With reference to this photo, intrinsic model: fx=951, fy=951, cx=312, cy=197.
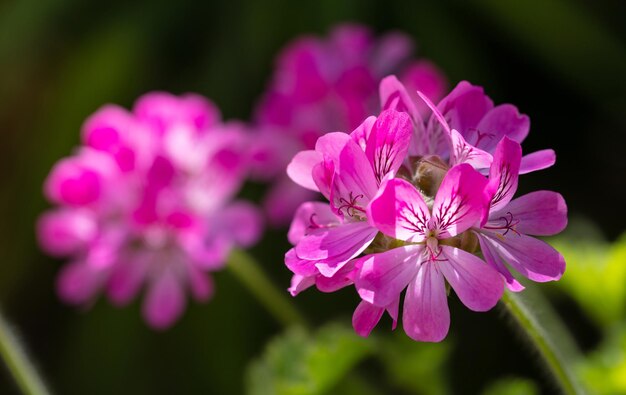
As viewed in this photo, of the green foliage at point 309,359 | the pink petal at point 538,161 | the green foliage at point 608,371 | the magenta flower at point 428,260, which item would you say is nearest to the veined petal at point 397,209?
the magenta flower at point 428,260

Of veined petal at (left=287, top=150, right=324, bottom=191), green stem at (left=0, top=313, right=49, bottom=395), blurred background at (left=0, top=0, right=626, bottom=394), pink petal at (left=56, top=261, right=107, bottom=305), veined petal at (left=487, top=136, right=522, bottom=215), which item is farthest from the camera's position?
blurred background at (left=0, top=0, right=626, bottom=394)

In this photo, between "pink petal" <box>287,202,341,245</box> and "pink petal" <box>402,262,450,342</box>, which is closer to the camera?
"pink petal" <box>402,262,450,342</box>

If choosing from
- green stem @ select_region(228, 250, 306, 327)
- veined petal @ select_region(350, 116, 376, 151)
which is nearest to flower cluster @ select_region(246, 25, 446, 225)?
green stem @ select_region(228, 250, 306, 327)

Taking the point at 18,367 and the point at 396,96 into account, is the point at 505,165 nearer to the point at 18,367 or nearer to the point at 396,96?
the point at 396,96

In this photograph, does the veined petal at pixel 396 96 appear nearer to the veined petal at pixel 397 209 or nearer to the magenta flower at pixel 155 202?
the veined petal at pixel 397 209

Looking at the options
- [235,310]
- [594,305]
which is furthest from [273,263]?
[594,305]

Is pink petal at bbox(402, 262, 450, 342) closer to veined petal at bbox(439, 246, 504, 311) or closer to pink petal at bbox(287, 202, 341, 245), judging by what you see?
veined petal at bbox(439, 246, 504, 311)
